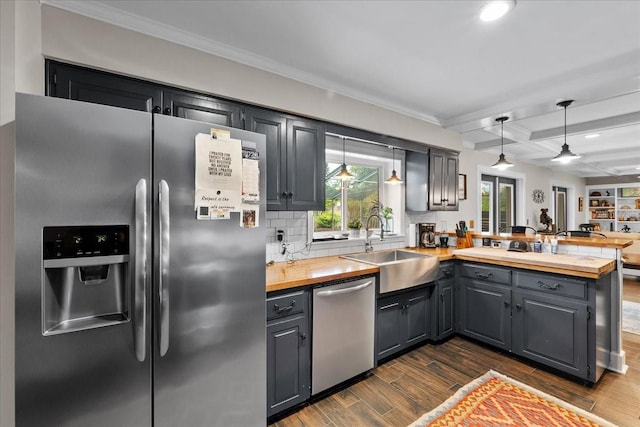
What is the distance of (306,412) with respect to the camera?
80.6 inches

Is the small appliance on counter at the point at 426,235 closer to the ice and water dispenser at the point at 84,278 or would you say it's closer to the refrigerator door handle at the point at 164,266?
the refrigerator door handle at the point at 164,266

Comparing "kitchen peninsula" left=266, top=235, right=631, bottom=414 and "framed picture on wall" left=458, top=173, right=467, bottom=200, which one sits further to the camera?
"framed picture on wall" left=458, top=173, right=467, bottom=200

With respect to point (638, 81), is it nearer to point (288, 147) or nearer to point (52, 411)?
point (288, 147)

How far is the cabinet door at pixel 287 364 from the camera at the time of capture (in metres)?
1.88

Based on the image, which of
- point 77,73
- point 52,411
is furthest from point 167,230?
point 77,73

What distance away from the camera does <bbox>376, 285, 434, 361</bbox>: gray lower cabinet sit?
257cm

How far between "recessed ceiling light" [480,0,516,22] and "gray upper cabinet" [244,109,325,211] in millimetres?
1404

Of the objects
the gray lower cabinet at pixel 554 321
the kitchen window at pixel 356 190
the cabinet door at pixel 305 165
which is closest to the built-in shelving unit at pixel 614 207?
the gray lower cabinet at pixel 554 321

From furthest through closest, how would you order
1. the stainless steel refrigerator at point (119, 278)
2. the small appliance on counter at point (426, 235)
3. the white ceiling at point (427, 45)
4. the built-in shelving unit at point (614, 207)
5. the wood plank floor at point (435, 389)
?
1. the built-in shelving unit at point (614, 207)
2. the small appliance on counter at point (426, 235)
3. the wood plank floor at point (435, 389)
4. the white ceiling at point (427, 45)
5. the stainless steel refrigerator at point (119, 278)

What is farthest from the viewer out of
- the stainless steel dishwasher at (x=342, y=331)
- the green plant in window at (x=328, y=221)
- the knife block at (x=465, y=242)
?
the knife block at (x=465, y=242)

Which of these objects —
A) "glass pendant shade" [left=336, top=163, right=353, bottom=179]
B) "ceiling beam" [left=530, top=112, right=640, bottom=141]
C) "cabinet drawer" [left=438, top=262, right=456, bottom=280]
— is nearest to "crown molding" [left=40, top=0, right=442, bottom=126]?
"glass pendant shade" [left=336, top=163, right=353, bottom=179]

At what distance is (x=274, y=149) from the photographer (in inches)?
91.7

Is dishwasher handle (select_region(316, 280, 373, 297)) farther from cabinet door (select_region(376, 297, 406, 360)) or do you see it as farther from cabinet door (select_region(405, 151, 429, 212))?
cabinet door (select_region(405, 151, 429, 212))

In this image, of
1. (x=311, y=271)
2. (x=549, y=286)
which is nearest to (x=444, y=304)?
(x=549, y=286)
